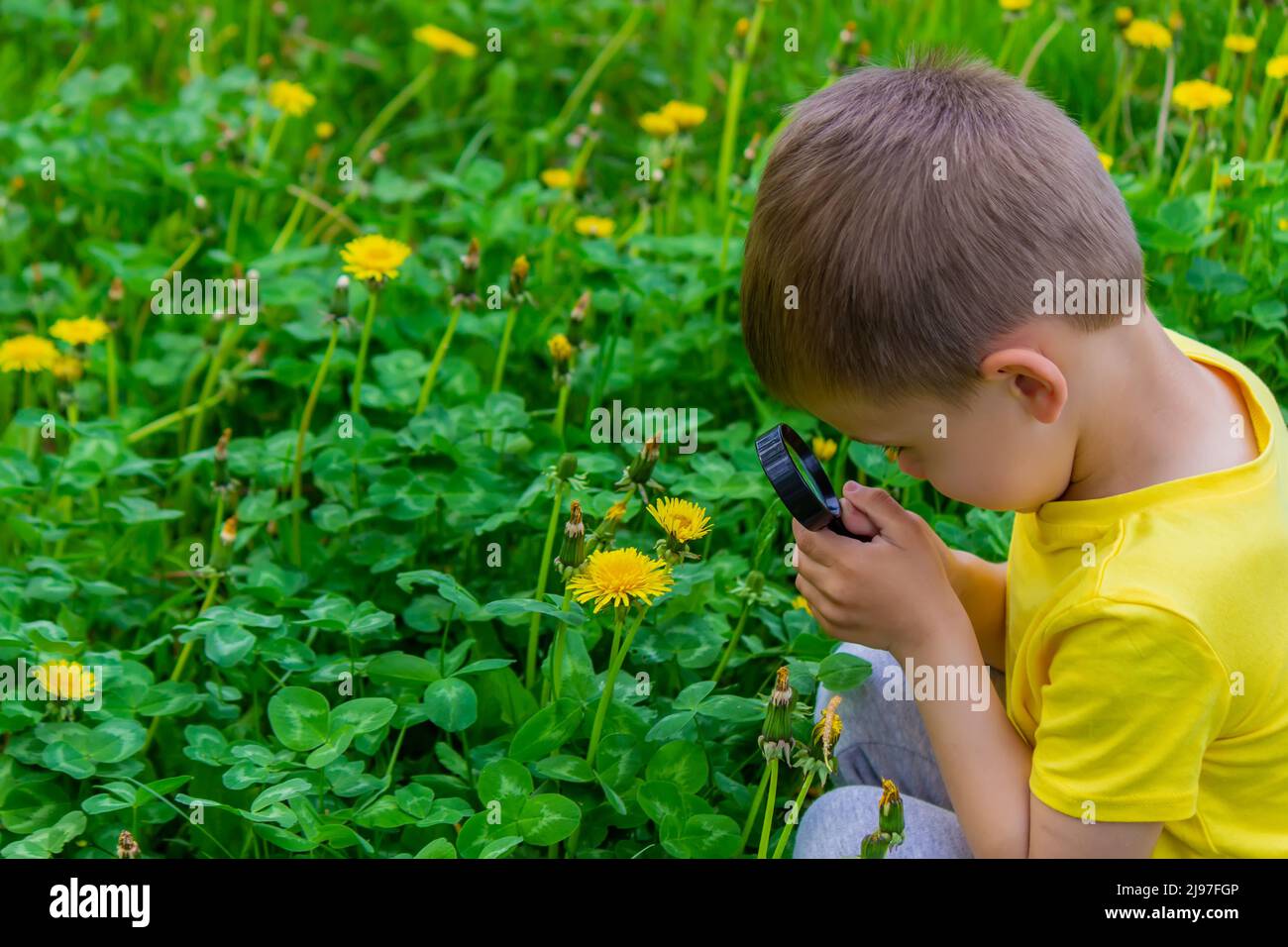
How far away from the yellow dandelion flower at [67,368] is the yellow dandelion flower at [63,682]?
612mm

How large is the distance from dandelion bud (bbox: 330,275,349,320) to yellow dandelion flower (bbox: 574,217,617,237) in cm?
72

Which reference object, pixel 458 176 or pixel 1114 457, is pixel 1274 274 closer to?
pixel 1114 457

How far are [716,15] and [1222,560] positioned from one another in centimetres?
238

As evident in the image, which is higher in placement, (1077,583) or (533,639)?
(1077,583)

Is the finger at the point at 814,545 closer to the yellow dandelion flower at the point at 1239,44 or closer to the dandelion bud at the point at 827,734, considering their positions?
the dandelion bud at the point at 827,734

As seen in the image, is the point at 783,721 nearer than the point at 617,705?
Yes

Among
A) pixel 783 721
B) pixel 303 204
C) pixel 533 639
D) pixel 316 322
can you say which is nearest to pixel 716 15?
pixel 303 204

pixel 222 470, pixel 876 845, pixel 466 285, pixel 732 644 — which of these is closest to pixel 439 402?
pixel 466 285

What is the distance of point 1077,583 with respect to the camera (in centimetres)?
115

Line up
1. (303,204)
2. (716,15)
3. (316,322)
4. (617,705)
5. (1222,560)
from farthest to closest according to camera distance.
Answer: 1. (716,15)
2. (303,204)
3. (316,322)
4. (617,705)
5. (1222,560)

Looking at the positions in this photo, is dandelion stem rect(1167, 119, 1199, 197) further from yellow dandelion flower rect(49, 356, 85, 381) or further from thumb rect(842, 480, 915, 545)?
yellow dandelion flower rect(49, 356, 85, 381)

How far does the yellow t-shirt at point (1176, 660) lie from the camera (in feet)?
3.60

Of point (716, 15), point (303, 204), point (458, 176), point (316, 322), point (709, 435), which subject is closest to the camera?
point (709, 435)

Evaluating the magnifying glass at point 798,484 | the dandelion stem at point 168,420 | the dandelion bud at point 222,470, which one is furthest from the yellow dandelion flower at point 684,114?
the magnifying glass at point 798,484
